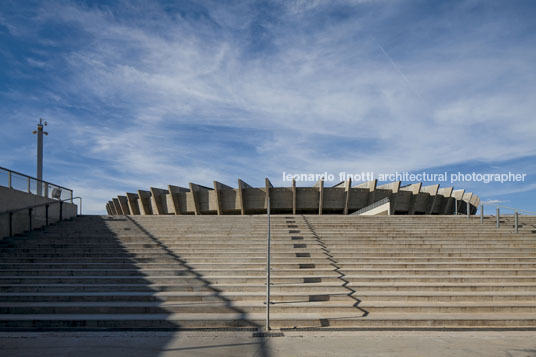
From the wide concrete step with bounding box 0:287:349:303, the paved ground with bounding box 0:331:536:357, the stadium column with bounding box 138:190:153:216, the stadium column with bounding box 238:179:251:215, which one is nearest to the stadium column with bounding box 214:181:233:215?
the stadium column with bounding box 238:179:251:215

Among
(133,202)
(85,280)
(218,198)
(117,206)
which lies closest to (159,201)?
(133,202)

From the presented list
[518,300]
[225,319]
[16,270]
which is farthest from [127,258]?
[518,300]

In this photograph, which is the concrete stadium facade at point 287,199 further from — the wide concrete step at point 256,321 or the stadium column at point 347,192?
the wide concrete step at point 256,321

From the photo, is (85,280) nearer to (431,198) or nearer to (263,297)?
(263,297)

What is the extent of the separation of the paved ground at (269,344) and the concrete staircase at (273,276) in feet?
2.09

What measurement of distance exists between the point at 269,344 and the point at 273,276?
3627 millimetres

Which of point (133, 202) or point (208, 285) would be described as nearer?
point (208, 285)

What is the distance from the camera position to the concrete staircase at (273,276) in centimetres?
770

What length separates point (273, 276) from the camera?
32.4 ft

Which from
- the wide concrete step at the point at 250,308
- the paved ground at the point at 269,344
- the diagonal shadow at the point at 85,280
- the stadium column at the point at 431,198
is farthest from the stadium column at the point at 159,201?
the paved ground at the point at 269,344

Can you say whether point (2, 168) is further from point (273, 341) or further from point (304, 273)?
point (273, 341)

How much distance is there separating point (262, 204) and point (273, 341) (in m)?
26.7

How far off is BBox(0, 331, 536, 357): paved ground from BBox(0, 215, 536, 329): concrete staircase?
0.64 meters

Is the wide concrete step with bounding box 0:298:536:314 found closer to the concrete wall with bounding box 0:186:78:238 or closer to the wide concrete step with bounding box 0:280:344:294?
the wide concrete step with bounding box 0:280:344:294
